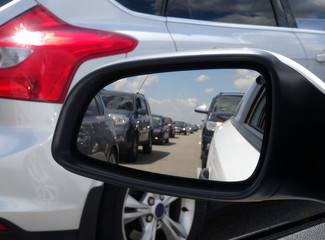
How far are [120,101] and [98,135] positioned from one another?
0.29 metres

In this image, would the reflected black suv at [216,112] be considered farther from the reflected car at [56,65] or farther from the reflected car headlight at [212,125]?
the reflected car at [56,65]

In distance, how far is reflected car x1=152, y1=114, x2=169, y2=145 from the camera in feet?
3.55

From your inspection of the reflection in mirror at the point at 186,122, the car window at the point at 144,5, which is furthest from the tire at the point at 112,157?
the car window at the point at 144,5

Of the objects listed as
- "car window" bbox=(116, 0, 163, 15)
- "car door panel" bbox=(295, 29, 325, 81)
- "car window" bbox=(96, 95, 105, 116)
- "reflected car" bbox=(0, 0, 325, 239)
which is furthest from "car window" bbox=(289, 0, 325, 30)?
"car window" bbox=(96, 95, 105, 116)

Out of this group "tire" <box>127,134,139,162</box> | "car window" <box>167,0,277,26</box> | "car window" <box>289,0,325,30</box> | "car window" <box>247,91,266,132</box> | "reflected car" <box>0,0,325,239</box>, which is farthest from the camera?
"car window" <box>289,0,325,30</box>

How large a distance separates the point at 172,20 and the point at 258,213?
1819mm

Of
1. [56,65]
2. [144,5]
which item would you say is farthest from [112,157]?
[144,5]

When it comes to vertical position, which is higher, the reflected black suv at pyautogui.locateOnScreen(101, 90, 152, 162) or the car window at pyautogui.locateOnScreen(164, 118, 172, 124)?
the car window at pyautogui.locateOnScreen(164, 118, 172, 124)

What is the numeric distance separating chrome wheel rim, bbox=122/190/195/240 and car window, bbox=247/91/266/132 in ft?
4.65

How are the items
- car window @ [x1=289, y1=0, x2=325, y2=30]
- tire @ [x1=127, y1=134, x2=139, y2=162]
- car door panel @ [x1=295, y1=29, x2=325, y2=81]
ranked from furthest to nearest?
car window @ [x1=289, y1=0, x2=325, y2=30], car door panel @ [x1=295, y1=29, x2=325, y2=81], tire @ [x1=127, y1=134, x2=139, y2=162]

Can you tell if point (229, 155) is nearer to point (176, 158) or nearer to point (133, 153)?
point (176, 158)

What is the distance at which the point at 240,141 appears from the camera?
3.94ft

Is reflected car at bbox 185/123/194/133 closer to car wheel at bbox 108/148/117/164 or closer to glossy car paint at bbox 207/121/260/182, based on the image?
glossy car paint at bbox 207/121/260/182

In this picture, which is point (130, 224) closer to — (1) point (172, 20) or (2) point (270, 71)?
(1) point (172, 20)
